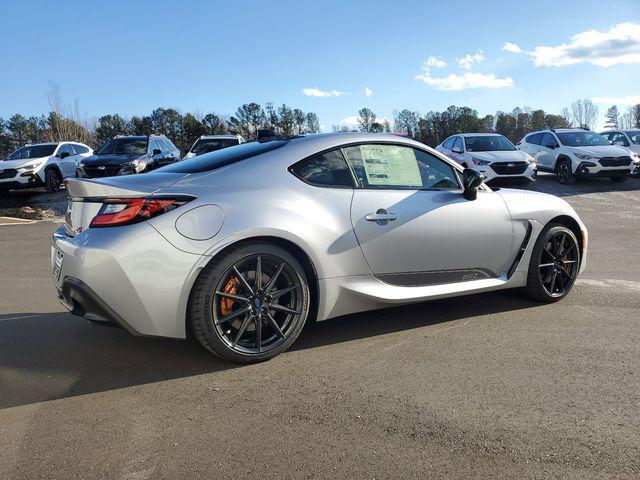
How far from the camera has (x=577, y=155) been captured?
1579 centimetres

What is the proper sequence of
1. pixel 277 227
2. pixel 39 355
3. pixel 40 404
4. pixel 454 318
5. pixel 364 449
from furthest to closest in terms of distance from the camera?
pixel 454 318, pixel 39 355, pixel 277 227, pixel 40 404, pixel 364 449

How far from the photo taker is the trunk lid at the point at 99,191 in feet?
10.3

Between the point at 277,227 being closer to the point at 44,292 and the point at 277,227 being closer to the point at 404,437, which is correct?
the point at 404,437

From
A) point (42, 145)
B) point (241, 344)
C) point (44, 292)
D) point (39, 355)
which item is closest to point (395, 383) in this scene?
point (241, 344)

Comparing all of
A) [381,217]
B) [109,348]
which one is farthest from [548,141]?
[109,348]

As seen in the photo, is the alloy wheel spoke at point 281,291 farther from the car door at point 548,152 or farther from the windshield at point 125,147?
the car door at point 548,152

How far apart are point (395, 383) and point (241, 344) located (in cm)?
102

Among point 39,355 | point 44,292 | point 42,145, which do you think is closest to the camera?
point 39,355

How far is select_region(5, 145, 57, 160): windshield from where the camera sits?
16281mm

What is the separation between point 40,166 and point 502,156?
1396 centimetres

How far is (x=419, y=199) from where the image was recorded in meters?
3.87

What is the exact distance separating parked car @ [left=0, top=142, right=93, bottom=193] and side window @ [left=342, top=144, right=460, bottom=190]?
14750 millimetres

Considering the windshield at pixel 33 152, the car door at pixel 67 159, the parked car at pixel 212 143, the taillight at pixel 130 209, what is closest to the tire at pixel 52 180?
Answer: the car door at pixel 67 159

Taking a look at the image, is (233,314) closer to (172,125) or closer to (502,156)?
(502,156)
